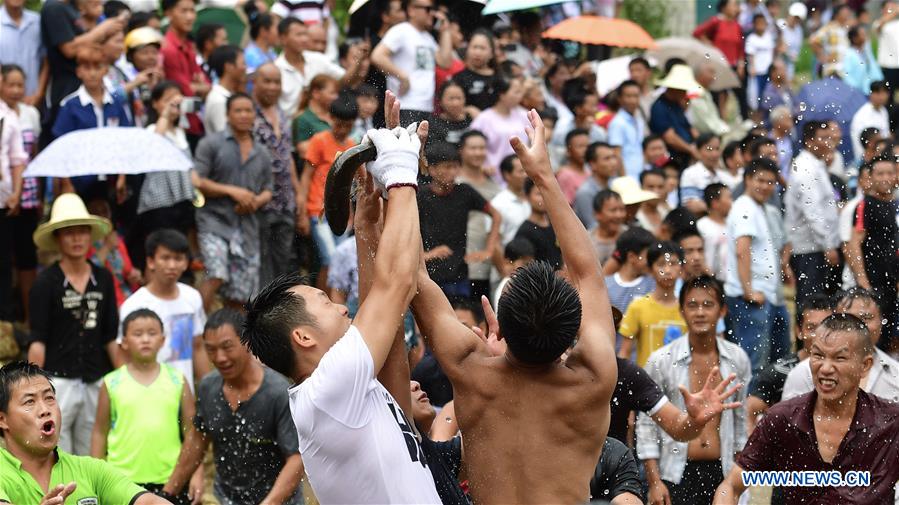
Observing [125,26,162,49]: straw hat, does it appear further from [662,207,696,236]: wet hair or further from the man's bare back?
Result: the man's bare back

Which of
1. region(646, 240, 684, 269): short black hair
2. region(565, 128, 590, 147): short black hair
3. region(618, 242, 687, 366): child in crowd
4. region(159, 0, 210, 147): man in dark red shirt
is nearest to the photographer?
region(618, 242, 687, 366): child in crowd

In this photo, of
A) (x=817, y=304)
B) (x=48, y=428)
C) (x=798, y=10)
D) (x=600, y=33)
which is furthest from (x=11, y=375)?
(x=798, y=10)

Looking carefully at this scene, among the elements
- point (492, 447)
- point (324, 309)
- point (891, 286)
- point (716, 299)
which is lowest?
point (891, 286)

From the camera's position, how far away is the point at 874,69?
16.7 metres

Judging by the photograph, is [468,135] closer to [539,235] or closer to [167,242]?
[539,235]

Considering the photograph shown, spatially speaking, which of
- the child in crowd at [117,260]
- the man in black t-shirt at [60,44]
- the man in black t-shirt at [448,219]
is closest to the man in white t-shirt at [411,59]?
the man in black t-shirt at [448,219]

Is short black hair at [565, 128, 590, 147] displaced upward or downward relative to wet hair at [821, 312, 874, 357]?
downward

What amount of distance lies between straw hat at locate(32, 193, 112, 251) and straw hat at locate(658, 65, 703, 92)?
20.8 feet

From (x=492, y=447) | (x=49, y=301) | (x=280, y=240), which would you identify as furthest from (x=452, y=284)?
(x=492, y=447)

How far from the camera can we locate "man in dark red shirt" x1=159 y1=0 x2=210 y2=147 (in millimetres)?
11266

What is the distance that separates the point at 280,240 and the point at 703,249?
2.99 m

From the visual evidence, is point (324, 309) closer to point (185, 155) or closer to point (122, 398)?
point (122, 398)

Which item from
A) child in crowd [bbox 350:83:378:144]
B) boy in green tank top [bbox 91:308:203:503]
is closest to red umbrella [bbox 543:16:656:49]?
child in crowd [bbox 350:83:378:144]

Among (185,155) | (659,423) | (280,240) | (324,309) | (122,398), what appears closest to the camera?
(324,309)
